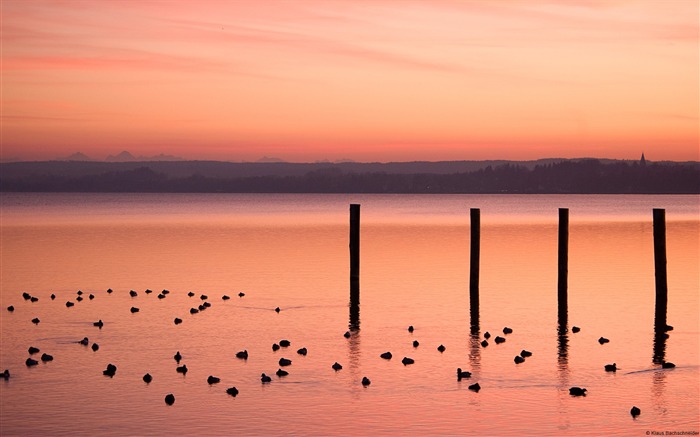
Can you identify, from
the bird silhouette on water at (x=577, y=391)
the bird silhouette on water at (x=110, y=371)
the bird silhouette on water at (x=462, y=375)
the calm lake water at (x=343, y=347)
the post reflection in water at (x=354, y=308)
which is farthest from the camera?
the post reflection in water at (x=354, y=308)

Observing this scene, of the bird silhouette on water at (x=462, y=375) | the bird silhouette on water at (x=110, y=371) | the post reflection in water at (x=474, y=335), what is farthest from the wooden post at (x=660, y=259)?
the bird silhouette on water at (x=110, y=371)

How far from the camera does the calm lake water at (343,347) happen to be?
18719mm

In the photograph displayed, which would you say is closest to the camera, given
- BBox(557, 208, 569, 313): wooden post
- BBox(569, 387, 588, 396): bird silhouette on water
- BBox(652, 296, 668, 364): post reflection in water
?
BBox(569, 387, 588, 396): bird silhouette on water

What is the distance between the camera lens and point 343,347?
84.9 feet

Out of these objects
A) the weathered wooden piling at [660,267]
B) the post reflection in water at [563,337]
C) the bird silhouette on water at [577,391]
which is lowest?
the bird silhouette on water at [577,391]

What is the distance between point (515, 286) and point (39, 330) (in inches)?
742

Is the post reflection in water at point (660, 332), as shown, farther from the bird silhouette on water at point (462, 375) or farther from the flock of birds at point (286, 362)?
the bird silhouette on water at point (462, 375)

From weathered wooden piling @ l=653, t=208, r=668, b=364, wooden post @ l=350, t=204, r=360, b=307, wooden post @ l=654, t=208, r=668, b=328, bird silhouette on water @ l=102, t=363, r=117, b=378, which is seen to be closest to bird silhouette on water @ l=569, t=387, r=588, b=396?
weathered wooden piling @ l=653, t=208, r=668, b=364

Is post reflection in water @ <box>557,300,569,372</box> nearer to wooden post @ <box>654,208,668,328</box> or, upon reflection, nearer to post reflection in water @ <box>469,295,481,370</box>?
post reflection in water @ <box>469,295,481,370</box>

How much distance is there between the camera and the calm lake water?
18719 millimetres

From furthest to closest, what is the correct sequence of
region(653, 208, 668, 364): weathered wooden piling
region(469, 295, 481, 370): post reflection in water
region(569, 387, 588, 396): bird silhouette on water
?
region(653, 208, 668, 364): weathered wooden piling < region(469, 295, 481, 370): post reflection in water < region(569, 387, 588, 396): bird silhouette on water

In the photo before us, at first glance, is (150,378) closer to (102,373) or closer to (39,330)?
(102,373)

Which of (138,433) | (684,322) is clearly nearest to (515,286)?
(684,322)

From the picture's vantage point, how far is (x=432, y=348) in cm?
2555
